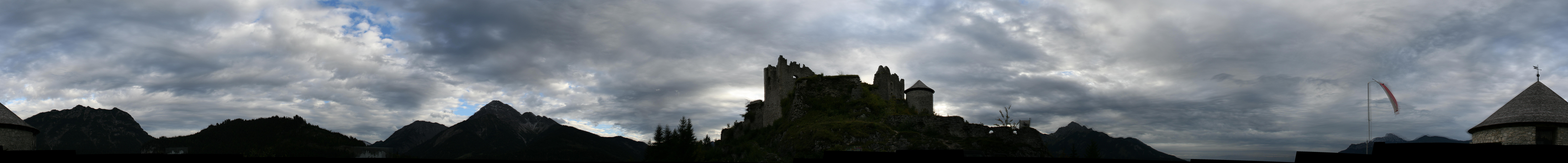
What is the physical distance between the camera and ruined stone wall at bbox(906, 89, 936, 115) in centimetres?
6203

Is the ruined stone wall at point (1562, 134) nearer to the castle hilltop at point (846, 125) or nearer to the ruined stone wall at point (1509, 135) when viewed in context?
the ruined stone wall at point (1509, 135)

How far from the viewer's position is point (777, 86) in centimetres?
6662

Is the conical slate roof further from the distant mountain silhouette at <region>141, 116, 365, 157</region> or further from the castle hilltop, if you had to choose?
the distant mountain silhouette at <region>141, 116, 365, 157</region>

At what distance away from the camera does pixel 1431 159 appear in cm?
468

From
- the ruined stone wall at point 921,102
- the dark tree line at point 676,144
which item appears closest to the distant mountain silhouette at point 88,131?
the dark tree line at point 676,144

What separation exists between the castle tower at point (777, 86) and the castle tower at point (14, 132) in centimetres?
4666

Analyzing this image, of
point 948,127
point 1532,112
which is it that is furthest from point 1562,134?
point 948,127

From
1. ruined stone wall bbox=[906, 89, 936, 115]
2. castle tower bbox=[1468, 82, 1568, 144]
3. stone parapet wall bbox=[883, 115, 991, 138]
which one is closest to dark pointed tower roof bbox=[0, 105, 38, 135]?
stone parapet wall bbox=[883, 115, 991, 138]

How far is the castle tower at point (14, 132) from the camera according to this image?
30.0 m

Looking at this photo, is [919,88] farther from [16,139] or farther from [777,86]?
[16,139]

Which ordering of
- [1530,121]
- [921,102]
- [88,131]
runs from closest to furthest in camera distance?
[1530,121] < [921,102] < [88,131]

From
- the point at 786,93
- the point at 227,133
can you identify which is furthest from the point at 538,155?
the point at 786,93

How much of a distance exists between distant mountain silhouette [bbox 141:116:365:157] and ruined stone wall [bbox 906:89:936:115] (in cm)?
11745

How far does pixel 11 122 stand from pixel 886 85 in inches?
2160
